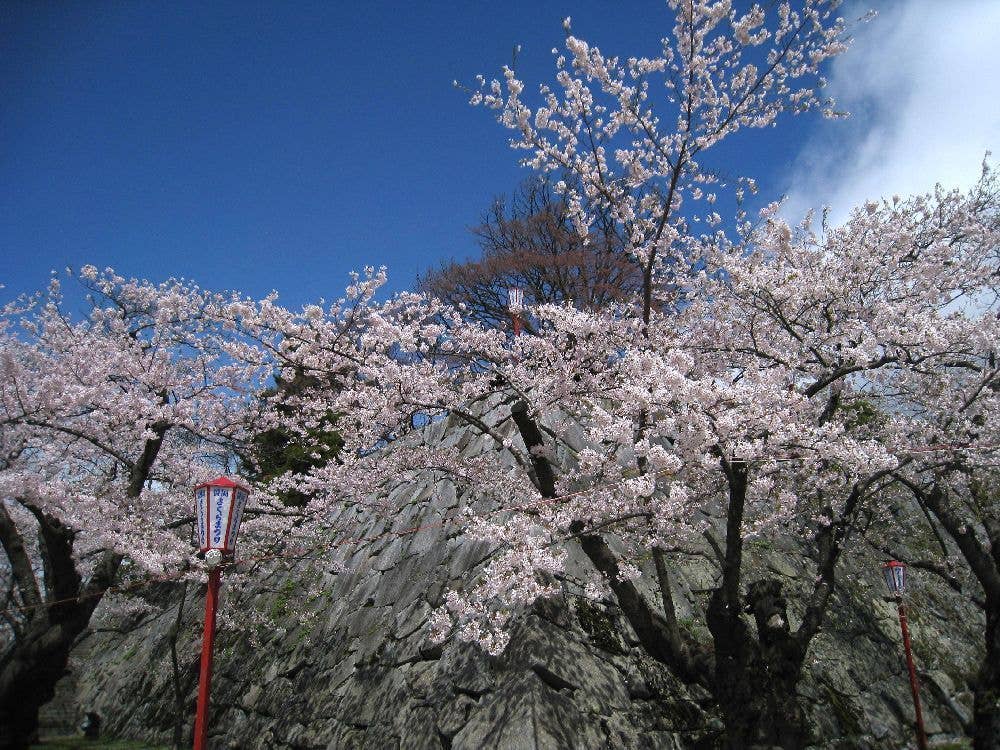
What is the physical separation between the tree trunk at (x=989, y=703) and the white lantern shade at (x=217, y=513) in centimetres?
818

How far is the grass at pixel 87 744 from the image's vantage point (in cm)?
1097

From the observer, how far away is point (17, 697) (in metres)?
8.20

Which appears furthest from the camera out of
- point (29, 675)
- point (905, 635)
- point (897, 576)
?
point (897, 576)

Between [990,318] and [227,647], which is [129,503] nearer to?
[227,647]

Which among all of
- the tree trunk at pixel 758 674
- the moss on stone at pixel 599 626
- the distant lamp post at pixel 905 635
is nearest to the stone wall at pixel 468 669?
the moss on stone at pixel 599 626

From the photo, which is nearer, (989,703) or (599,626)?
(989,703)

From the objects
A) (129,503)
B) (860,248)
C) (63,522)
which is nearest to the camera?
(860,248)

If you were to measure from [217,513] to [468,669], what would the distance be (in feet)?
11.8

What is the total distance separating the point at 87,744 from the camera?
1170 cm

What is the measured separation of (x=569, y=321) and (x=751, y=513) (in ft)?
15.4

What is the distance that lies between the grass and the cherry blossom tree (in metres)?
2.90

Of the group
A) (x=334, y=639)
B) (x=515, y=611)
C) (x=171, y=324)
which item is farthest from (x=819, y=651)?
(x=171, y=324)

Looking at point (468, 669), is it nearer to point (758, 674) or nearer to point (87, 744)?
point (758, 674)

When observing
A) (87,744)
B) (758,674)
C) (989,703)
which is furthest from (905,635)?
(87,744)
